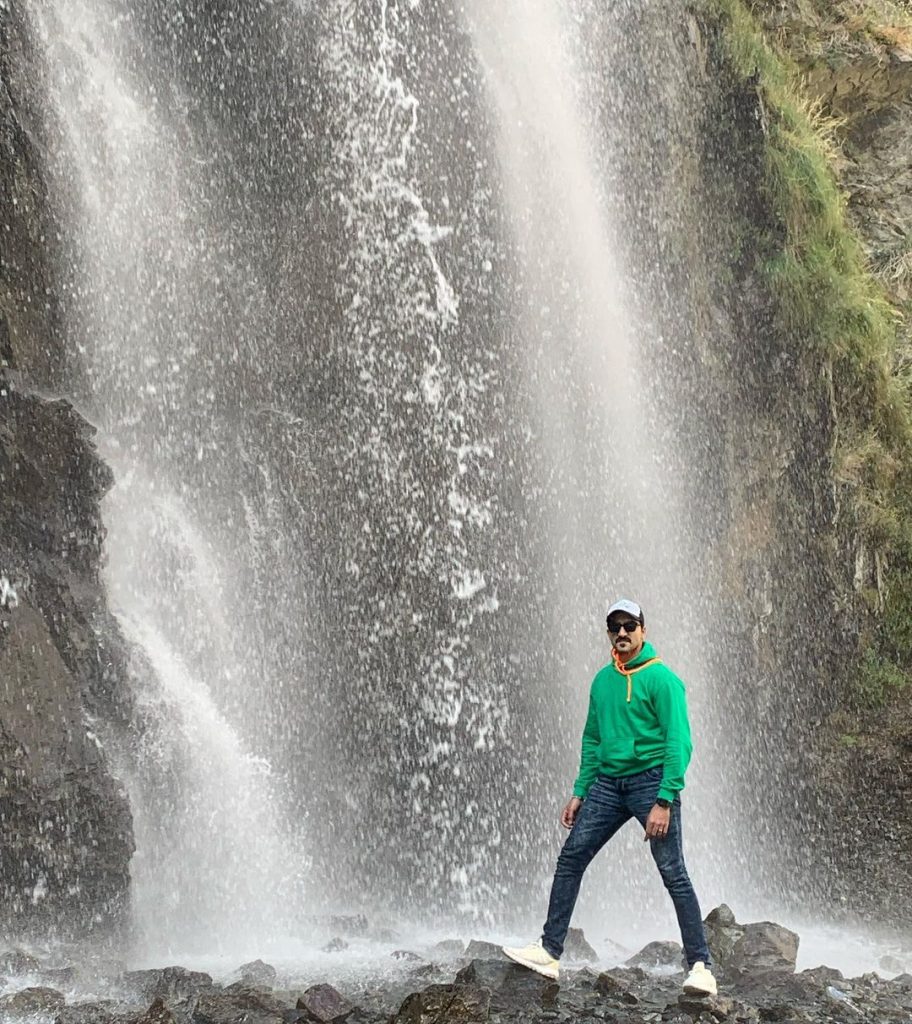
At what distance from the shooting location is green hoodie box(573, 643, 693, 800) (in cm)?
542

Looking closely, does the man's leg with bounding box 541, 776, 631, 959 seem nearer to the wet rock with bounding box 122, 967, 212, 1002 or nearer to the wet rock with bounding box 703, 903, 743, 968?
the wet rock with bounding box 703, 903, 743, 968

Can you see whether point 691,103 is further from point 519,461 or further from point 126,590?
point 126,590

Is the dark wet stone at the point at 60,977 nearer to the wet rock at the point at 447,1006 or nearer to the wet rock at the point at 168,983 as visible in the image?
the wet rock at the point at 168,983

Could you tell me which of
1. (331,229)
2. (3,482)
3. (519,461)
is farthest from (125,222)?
(519,461)

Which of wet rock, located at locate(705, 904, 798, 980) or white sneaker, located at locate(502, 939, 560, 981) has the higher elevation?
wet rock, located at locate(705, 904, 798, 980)

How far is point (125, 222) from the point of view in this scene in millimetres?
10156

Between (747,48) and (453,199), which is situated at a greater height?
(747,48)

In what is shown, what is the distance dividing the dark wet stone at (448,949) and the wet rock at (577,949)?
698mm

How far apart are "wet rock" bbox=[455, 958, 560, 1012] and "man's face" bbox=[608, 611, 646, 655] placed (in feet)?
5.43

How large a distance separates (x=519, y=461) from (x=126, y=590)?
3628 millimetres

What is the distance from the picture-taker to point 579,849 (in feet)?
18.5


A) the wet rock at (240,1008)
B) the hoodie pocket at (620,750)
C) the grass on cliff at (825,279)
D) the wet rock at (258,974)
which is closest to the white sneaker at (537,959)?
the hoodie pocket at (620,750)

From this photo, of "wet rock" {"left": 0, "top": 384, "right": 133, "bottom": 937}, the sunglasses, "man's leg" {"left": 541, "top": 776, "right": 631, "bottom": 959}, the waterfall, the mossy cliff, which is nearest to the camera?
the sunglasses

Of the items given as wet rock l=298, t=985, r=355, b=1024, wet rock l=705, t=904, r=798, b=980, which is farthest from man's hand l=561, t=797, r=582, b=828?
wet rock l=705, t=904, r=798, b=980
